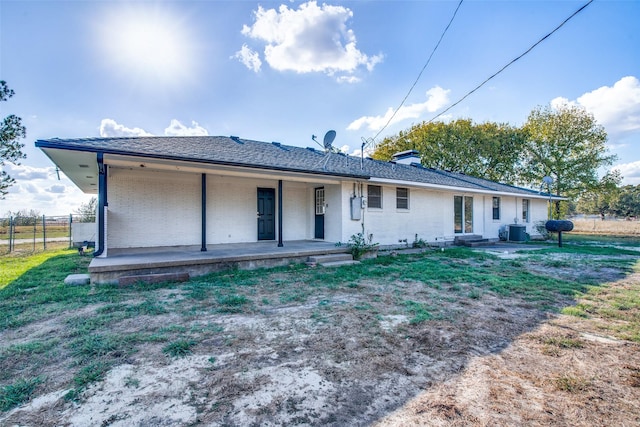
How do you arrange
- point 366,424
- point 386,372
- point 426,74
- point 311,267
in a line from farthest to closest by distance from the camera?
1. point 426,74
2. point 311,267
3. point 386,372
4. point 366,424

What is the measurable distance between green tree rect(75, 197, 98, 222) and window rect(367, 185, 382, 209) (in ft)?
42.2

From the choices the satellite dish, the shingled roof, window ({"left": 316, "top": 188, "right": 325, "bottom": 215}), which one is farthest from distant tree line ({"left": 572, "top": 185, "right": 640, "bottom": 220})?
the shingled roof

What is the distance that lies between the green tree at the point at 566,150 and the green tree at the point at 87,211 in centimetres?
3005

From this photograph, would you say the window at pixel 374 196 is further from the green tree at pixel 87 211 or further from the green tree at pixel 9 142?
the green tree at pixel 9 142

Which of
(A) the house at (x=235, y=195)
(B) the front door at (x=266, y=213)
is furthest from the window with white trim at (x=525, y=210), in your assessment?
(B) the front door at (x=266, y=213)

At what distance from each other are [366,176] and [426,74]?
332cm

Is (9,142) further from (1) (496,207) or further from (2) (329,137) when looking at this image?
(1) (496,207)

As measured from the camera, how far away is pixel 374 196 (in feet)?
33.6

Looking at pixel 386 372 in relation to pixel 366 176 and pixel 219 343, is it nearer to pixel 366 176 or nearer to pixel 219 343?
pixel 219 343

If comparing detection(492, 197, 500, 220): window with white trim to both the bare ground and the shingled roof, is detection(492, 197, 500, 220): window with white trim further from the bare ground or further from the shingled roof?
the bare ground

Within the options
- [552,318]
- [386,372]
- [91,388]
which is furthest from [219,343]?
[552,318]

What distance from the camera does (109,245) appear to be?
782 cm

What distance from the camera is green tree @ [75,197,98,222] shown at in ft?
47.4

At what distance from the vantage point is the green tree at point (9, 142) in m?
10.7
